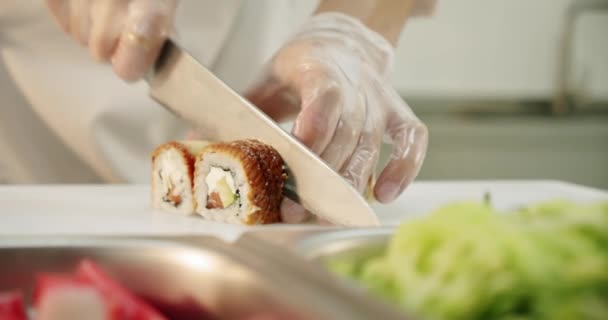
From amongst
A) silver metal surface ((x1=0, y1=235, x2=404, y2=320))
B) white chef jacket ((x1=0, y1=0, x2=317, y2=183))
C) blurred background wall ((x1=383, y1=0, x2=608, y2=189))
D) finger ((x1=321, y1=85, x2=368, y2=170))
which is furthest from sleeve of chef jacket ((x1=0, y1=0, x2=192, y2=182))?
blurred background wall ((x1=383, y1=0, x2=608, y2=189))

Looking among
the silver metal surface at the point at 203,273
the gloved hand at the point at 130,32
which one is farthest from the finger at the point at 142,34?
the silver metal surface at the point at 203,273

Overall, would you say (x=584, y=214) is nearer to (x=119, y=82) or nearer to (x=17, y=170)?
(x=119, y=82)

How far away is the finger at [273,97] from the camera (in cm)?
170

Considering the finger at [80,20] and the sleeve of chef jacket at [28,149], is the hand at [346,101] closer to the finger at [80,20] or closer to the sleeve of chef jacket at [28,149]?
the finger at [80,20]

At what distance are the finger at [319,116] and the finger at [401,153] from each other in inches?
5.0

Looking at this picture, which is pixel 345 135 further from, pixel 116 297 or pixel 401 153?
pixel 116 297

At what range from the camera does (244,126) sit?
4.55 ft

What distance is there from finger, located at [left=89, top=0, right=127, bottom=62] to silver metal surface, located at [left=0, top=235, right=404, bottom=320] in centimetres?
86

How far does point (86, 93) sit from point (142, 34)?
485 mm

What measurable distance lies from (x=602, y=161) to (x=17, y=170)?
9.32 ft

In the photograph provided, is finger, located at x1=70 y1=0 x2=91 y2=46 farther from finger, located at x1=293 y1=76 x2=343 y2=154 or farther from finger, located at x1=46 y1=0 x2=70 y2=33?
finger, located at x1=293 y1=76 x2=343 y2=154

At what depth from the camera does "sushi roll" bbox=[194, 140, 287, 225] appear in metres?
1.31

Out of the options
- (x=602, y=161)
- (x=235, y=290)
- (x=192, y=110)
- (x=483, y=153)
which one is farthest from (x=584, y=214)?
(x=602, y=161)

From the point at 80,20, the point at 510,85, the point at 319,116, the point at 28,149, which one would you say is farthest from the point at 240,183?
the point at 510,85
